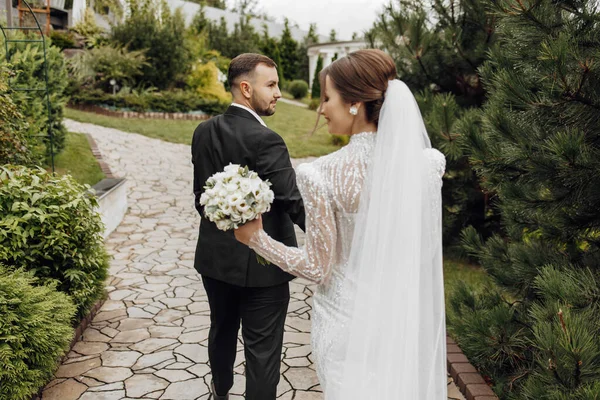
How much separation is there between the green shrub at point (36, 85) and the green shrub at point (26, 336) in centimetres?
388

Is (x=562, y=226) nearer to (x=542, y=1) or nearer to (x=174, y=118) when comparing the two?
(x=542, y=1)

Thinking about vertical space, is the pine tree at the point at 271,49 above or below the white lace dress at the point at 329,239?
above

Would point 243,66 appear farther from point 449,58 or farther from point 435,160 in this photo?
point 449,58

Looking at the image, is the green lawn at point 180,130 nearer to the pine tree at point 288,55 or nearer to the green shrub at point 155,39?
the green shrub at point 155,39

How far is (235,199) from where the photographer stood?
7.09ft

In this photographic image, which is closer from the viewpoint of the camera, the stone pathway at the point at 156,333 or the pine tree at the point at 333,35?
the stone pathway at the point at 156,333

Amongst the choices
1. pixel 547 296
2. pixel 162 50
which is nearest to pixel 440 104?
pixel 547 296

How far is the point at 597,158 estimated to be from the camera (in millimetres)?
2850

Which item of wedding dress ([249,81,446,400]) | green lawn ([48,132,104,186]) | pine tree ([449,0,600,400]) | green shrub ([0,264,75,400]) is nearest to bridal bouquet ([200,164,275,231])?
wedding dress ([249,81,446,400])

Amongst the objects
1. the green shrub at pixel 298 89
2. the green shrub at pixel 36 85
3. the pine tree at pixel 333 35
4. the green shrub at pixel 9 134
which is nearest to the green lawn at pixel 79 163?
the green shrub at pixel 36 85

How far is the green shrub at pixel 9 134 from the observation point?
553cm

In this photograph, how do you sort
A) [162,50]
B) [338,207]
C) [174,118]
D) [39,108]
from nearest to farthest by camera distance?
1. [338,207]
2. [39,108]
3. [174,118]
4. [162,50]

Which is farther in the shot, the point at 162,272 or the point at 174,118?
the point at 174,118

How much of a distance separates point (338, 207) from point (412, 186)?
11.8 inches
